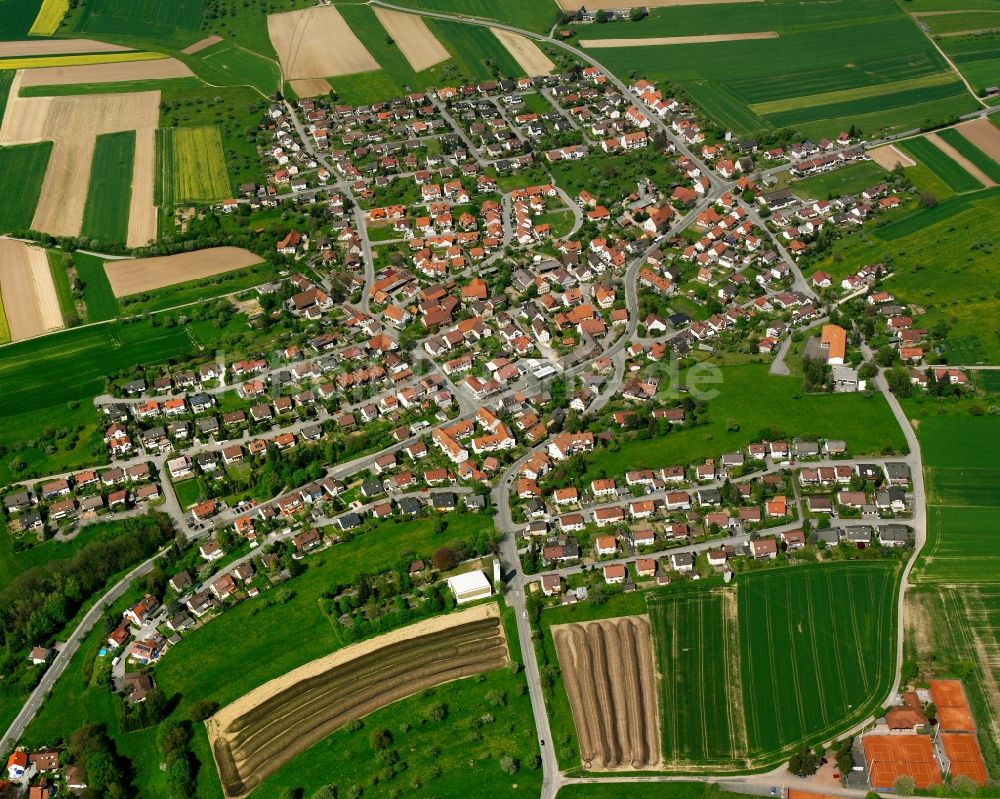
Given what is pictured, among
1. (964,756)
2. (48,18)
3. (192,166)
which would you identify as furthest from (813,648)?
(48,18)

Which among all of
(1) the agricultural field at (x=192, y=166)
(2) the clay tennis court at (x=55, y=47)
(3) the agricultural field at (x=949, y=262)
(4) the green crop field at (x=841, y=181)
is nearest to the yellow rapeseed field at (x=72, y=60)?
(2) the clay tennis court at (x=55, y=47)

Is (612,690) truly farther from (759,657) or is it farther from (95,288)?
(95,288)

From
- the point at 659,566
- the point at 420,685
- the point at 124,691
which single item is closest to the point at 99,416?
the point at 124,691

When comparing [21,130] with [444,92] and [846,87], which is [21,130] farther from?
[846,87]

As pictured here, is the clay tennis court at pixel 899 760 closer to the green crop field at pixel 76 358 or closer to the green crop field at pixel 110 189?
the green crop field at pixel 76 358

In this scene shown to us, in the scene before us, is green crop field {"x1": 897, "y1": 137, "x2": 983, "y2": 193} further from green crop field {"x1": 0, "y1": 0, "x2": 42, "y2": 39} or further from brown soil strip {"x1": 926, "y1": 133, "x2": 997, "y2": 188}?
green crop field {"x1": 0, "y1": 0, "x2": 42, "y2": 39}

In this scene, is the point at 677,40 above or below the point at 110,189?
above

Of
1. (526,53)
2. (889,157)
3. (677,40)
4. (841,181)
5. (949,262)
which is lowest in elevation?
(949,262)
